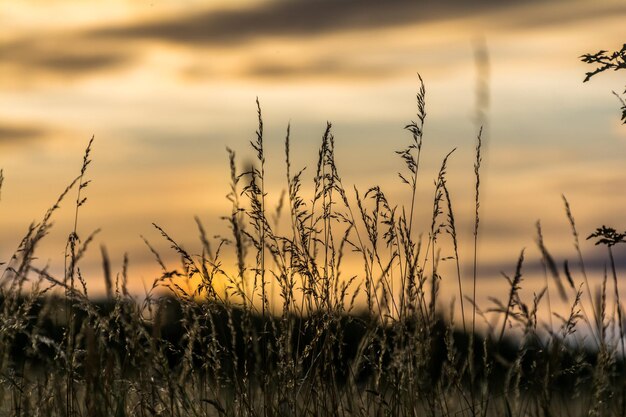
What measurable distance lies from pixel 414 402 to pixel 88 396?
147 cm

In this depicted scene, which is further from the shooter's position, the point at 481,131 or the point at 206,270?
the point at 481,131

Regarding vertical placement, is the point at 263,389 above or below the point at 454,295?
below

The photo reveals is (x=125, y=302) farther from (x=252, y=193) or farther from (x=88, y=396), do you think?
(x=252, y=193)

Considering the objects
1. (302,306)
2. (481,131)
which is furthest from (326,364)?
(481,131)

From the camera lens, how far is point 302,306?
14.9 feet

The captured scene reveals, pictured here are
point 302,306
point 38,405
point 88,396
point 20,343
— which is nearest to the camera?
point 88,396

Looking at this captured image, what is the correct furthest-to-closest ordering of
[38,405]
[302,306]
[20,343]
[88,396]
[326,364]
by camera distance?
[20,343] → [302,306] → [326,364] → [38,405] → [88,396]

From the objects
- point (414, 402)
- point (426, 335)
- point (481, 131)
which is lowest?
point (414, 402)

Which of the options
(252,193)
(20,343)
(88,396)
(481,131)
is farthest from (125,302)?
(20,343)

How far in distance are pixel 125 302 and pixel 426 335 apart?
143cm

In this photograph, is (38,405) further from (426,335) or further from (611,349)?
(611,349)

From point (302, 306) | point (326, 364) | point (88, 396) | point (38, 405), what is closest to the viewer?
point (88, 396)

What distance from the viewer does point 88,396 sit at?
3.37 metres

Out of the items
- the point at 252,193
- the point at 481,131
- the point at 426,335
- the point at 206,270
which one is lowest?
the point at 426,335
